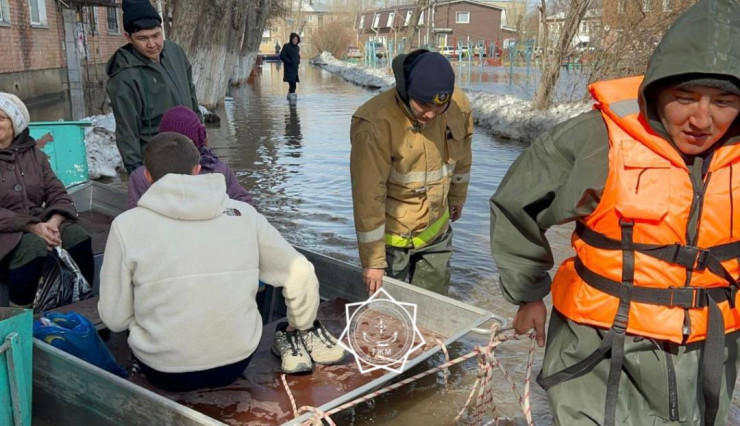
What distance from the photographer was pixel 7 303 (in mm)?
4414

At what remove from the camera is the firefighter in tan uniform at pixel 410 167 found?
372 centimetres

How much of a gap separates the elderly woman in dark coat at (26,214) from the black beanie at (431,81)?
98.3 inches

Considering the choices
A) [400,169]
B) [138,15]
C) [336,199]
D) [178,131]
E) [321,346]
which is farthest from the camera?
[336,199]

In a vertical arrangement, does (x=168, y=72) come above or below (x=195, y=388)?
above

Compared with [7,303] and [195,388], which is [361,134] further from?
[7,303]

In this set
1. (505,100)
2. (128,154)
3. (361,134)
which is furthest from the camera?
(505,100)

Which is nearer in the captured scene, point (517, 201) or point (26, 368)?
point (517, 201)

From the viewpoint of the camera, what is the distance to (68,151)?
694 centimetres

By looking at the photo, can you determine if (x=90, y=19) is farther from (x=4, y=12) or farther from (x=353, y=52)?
(x=353, y=52)

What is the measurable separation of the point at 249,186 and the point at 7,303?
5.33 m

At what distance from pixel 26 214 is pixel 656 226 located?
391 centimetres

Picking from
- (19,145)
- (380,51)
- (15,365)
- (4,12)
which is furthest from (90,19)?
(380,51)

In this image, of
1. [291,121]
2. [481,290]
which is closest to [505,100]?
[291,121]

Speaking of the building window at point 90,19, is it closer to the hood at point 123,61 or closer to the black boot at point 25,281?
the hood at point 123,61
